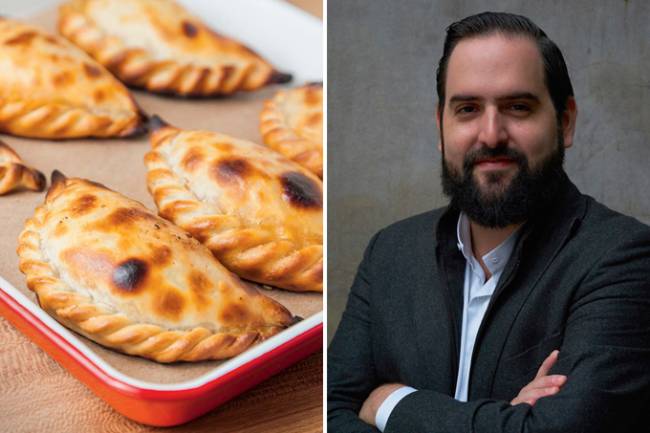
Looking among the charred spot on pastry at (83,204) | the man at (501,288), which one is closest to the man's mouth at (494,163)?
the man at (501,288)

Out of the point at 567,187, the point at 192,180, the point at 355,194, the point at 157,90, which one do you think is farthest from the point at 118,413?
the point at 567,187

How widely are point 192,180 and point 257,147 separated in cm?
12

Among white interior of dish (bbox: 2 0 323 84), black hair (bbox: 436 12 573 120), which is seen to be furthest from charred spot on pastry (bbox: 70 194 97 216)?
black hair (bbox: 436 12 573 120)

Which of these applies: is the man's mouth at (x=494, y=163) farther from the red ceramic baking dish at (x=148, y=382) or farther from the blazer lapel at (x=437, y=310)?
the red ceramic baking dish at (x=148, y=382)

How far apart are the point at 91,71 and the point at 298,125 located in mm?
348

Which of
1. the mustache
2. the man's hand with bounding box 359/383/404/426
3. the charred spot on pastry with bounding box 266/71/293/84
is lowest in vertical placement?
the man's hand with bounding box 359/383/404/426

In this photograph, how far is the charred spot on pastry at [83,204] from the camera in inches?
50.4

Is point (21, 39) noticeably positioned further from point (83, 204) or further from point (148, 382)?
point (148, 382)

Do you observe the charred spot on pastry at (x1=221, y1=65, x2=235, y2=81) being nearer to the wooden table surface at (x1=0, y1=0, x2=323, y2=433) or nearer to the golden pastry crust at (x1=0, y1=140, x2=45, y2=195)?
the golden pastry crust at (x1=0, y1=140, x2=45, y2=195)

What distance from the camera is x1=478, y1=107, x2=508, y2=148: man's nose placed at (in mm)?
1295

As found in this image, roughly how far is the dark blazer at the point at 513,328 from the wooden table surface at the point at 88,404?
5 cm

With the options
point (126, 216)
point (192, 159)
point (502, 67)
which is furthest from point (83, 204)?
point (502, 67)

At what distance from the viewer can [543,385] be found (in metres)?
1.22

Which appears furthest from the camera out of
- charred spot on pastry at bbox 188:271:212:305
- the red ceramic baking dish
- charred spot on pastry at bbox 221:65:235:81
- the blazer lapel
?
charred spot on pastry at bbox 221:65:235:81
